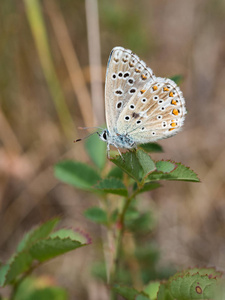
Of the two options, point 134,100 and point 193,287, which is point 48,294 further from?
point 134,100

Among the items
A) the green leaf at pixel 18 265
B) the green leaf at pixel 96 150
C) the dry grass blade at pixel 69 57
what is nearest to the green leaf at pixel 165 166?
the green leaf at pixel 18 265

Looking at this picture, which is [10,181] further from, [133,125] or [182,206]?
[133,125]

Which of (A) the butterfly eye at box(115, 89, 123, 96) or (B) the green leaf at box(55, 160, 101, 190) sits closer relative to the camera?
(B) the green leaf at box(55, 160, 101, 190)

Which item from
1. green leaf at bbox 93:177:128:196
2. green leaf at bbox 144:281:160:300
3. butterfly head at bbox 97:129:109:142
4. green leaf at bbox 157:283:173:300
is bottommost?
green leaf at bbox 157:283:173:300

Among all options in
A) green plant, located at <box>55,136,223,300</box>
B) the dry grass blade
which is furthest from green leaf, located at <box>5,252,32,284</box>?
the dry grass blade

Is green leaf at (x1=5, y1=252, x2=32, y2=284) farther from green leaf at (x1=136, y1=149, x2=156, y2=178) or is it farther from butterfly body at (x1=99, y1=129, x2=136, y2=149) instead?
butterfly body at (x1=99, y1=129, x2=136, y2=149)

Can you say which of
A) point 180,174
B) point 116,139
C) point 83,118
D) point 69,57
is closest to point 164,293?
point 180,174
